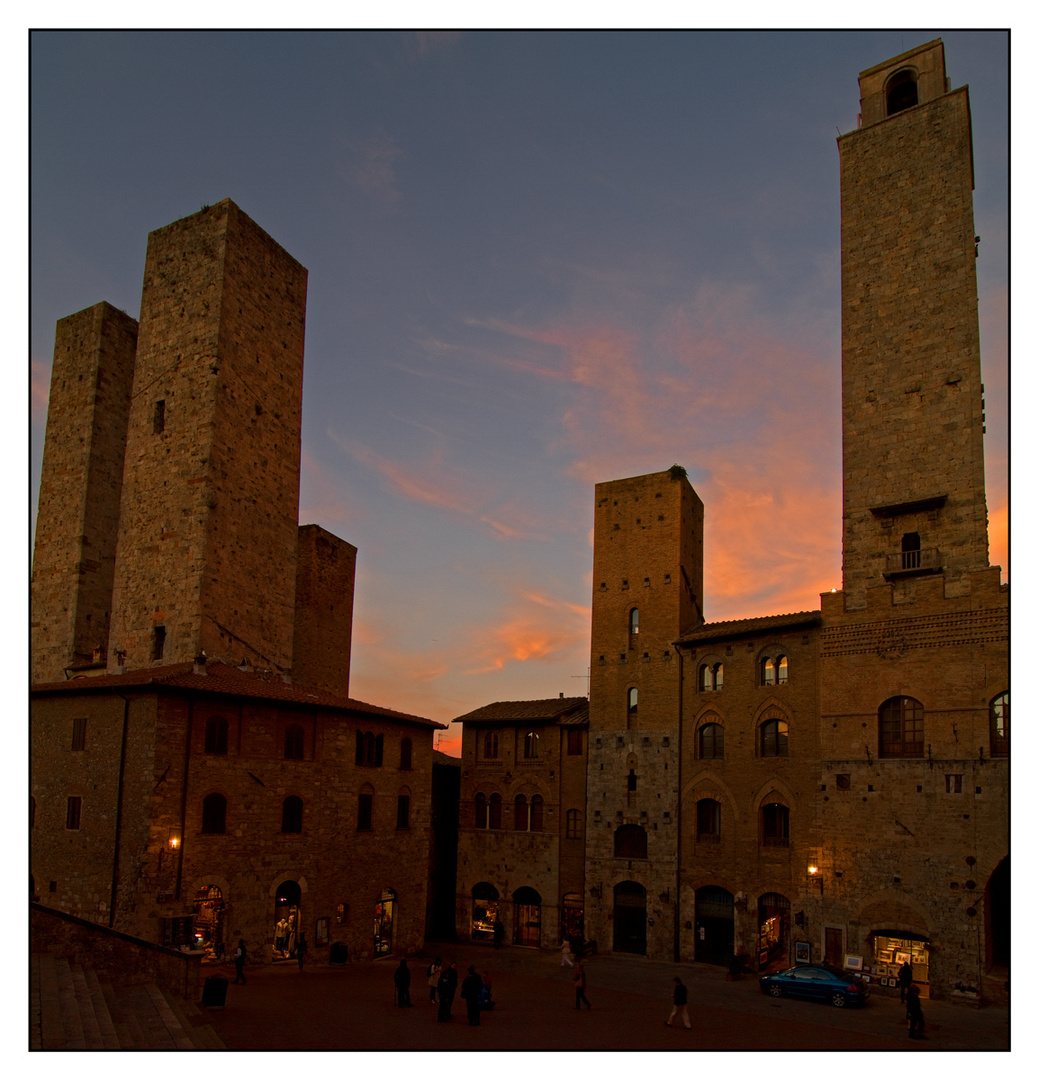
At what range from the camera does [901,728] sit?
2862 cm

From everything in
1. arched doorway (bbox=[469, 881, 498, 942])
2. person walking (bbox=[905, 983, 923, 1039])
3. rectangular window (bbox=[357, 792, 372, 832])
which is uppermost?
rectangular window (bbox=[357, 792, 372, 832])

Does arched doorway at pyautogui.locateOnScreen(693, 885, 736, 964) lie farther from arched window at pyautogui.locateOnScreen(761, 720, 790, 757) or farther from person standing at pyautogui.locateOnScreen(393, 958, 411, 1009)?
person standing at pyautogui.locateOnScreen(393, 958, 411, 1009)

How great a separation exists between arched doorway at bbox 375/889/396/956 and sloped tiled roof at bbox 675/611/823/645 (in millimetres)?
14846

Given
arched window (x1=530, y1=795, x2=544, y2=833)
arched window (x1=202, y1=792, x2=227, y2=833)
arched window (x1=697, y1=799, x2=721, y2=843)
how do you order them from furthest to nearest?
arched window (x1=530, y1=795, x2=544, y2=833) → arched window (x1=697, y1=799, x2=721, y2=843) → arched window (x1=202, y1=792, x2=227, y2=833)

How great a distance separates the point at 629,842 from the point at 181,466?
2291 centimetres

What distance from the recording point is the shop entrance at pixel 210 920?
84.1ft

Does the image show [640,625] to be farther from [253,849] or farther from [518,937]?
[253,849]

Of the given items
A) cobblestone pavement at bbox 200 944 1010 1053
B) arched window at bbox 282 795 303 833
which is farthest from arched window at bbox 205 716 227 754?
cobblestone pavement at bbox 200 944 1010 1053

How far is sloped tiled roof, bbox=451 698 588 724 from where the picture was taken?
40812mm

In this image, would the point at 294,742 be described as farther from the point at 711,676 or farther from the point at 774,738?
the point at 774,738

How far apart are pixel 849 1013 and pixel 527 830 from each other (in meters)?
18.6

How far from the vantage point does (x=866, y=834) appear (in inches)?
1129

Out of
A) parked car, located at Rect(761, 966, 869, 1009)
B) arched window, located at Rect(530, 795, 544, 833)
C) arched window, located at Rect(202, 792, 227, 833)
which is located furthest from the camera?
arched window, located at Rect(530, 795, 544, 833)

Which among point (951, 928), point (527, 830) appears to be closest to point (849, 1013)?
point (951, 928)
